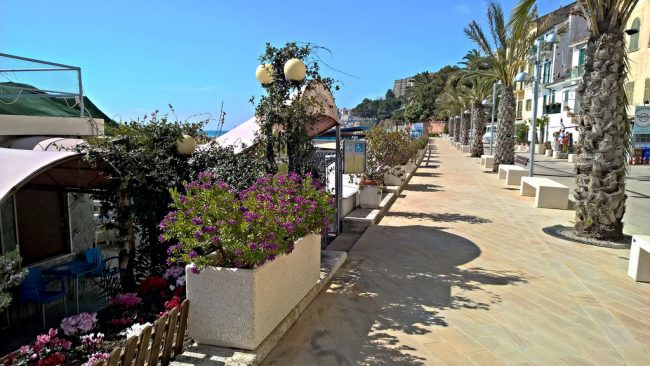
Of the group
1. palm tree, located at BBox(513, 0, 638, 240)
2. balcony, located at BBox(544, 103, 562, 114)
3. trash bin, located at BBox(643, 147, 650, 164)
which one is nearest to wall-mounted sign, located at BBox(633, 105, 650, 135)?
trash bin, located at BBox(643, 147, 650, 164)

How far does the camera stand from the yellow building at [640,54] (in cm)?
2456

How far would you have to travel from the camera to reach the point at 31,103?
8.16 m

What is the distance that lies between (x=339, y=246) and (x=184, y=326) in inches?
165

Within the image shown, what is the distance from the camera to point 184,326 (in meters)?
3.41

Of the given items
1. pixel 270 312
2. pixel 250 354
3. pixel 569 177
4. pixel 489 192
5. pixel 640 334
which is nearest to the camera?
pixel 250 354

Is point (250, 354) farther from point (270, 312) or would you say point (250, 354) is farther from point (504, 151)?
point (504, 151)

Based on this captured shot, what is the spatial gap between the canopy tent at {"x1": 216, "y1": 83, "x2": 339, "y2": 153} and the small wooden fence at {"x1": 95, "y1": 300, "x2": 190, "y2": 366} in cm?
331

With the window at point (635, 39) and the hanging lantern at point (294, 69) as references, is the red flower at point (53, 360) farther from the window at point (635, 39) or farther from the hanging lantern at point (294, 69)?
the window at point (635, 39)

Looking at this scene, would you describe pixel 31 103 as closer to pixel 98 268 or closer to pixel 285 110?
pixel 98 268

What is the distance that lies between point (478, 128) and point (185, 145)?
24.8 meters

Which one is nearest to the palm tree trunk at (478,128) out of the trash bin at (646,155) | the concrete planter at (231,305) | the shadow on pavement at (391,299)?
the trash bin at (646,155)

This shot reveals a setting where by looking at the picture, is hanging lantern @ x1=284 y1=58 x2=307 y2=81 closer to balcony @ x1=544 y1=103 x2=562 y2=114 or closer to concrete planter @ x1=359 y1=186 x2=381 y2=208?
concrete planter @ x1=359 y1=186 x2=381 y2=208

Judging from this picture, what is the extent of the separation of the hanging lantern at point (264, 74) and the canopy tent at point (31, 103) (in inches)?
102

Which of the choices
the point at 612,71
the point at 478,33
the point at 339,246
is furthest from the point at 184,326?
the point at 478,33
